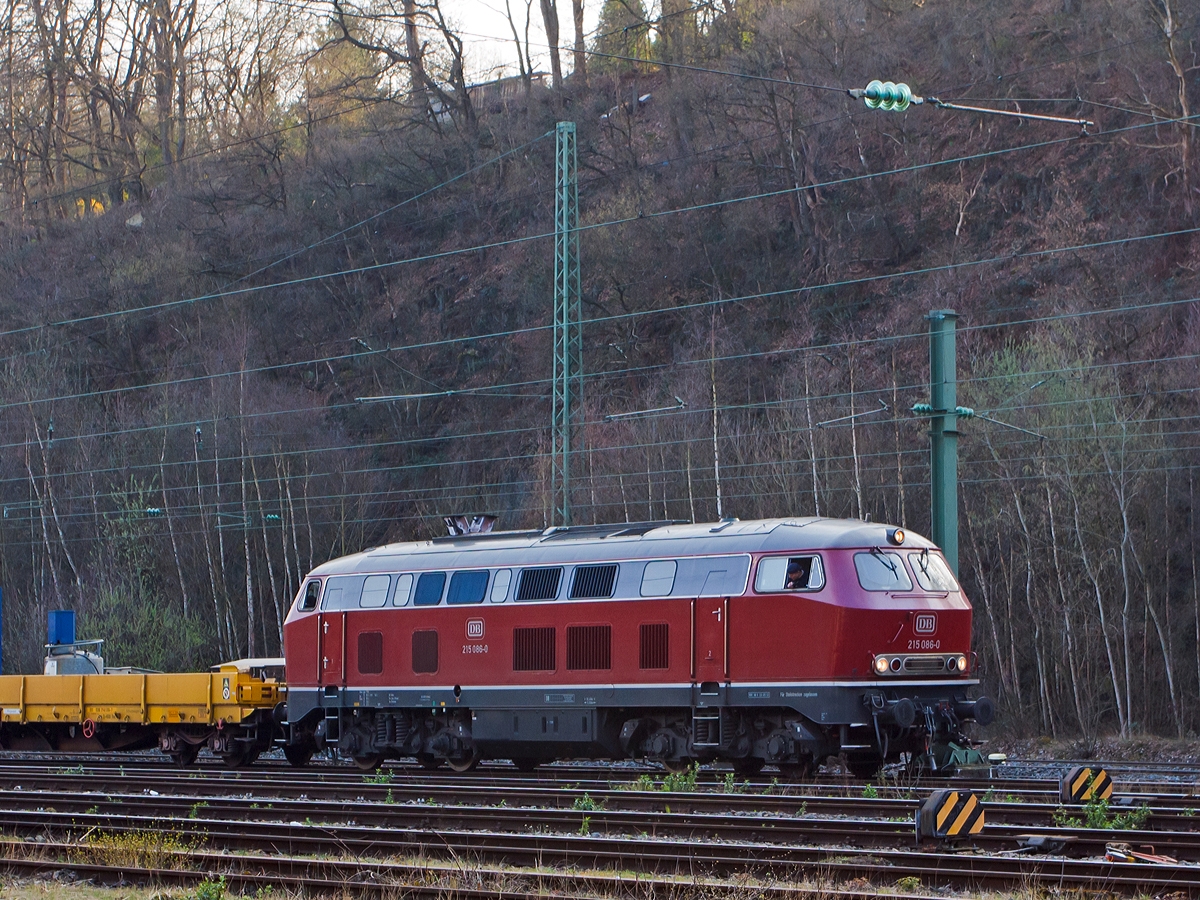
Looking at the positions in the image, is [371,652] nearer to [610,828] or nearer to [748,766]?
[748,766]

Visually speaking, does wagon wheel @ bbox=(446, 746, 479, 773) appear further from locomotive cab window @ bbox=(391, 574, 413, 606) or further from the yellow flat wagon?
the yellow flat wagon

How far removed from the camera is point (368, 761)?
24469 mm

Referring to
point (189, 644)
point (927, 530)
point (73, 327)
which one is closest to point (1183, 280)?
point (927, 530)

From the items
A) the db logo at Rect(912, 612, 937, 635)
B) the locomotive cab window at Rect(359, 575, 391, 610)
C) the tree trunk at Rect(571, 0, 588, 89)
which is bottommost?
the db logo at Rect(912, 612, 937, 635)

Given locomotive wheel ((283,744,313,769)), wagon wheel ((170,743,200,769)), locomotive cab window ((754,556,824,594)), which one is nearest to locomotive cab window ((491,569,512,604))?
locomotive cab window ((754,556,824,594))

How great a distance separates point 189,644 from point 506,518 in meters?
11.3

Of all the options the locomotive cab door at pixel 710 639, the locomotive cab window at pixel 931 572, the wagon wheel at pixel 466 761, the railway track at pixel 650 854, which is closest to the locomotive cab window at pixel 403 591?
the wagon wheel at pixel 466 761

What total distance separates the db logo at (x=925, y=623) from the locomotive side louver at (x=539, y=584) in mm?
5557

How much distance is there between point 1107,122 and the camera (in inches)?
1850

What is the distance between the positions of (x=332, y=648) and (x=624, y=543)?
6.13m

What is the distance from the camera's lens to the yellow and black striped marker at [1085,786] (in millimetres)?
14828

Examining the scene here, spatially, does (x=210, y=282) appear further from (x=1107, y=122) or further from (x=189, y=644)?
(x=1107, y=122)

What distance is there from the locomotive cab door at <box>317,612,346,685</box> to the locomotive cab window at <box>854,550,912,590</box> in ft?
31.0

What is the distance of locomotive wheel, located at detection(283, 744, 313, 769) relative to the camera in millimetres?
26094
